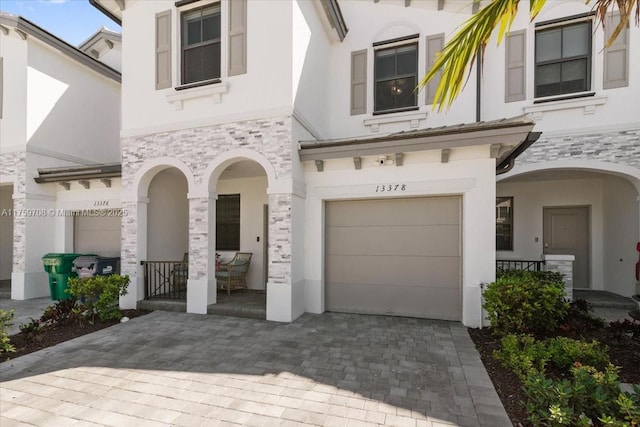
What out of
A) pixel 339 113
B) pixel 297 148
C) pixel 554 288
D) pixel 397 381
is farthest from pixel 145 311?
pixel 554 288

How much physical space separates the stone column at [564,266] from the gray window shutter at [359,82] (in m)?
5.62

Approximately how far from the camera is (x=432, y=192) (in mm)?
6141

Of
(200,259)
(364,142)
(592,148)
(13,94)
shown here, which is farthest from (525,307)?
(13,94)

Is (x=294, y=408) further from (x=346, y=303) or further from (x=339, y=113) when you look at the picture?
(x=339, y=113)

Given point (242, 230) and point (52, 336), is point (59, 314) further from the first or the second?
point (242, 230)

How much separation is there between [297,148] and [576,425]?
563 centimetres

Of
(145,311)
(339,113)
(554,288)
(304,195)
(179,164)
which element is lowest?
(145,311)

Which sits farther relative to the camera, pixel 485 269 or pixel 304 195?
pixel 304 195

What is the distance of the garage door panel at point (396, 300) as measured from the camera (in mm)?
6242

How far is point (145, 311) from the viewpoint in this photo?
6.98 meters

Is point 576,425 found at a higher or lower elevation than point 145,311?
higher

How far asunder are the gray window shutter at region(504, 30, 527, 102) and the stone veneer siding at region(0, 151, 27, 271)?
12836 millimetres

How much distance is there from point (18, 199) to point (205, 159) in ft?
20.4

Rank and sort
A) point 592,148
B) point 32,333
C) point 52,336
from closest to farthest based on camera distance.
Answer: point 32,333
point 52,336
point 592,148
